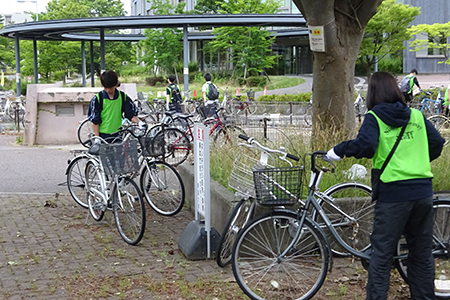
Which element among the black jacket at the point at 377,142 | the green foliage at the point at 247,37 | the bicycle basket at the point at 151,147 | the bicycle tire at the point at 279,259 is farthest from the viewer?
the green foliage at the point at 247,37

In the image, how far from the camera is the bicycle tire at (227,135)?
921 cm

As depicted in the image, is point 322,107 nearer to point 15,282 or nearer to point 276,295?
point 276,295

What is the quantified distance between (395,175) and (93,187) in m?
4.36

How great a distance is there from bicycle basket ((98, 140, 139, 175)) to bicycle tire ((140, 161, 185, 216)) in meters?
0.81

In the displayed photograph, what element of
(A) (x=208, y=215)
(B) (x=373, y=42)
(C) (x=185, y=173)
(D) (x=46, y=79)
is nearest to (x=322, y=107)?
(C) (x=185, y=173)

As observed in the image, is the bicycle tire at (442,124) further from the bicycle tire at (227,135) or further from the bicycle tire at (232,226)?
the bicycle tire at (232,226)

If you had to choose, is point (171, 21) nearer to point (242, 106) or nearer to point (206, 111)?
point (242, 106)

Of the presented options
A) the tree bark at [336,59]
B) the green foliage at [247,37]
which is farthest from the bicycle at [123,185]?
the green foliage at [247,37]

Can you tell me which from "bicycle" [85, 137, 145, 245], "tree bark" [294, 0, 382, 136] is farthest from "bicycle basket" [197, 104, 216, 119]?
"bicycle" [85, 137, 145, 245]

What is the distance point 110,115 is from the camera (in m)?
7.52

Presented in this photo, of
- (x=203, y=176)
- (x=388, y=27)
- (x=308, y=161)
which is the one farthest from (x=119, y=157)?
(x=388, y=27)

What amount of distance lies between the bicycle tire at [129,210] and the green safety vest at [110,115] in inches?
49.5

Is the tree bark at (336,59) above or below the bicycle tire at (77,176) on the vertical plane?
above

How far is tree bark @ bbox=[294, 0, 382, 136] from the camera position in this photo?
26.1ft
